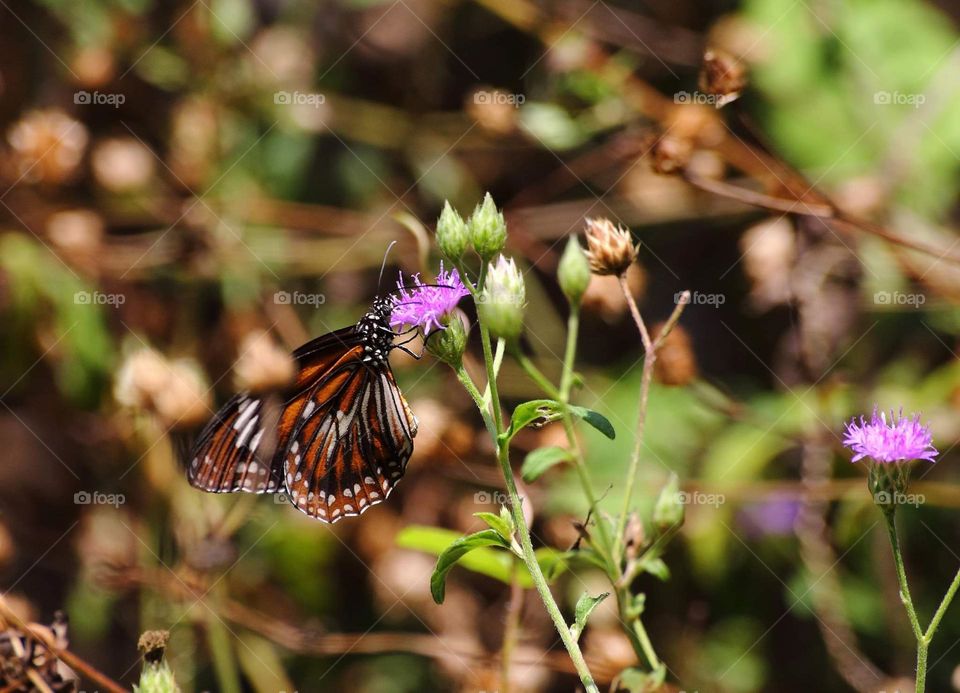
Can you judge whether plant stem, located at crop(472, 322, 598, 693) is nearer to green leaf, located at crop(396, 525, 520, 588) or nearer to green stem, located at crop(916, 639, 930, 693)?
green stem, located at crop(916, 639, 930, 693)

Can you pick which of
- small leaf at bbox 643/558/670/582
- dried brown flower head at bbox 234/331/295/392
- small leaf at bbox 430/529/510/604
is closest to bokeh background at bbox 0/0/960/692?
dried brown flower head at bbox 234/331/295/392

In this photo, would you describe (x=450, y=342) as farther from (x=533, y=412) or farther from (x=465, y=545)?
(x=465, y=545)
